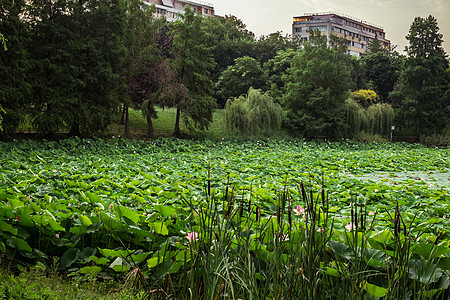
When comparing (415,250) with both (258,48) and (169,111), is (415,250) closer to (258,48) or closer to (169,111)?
(169,111)

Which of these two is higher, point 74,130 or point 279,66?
point 279,66

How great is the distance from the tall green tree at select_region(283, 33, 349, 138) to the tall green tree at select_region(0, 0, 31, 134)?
38.8 ft

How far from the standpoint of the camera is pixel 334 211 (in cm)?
404

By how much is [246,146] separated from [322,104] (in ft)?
22.0

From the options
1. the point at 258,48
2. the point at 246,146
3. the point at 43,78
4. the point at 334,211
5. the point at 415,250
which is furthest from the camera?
the point at 258,48

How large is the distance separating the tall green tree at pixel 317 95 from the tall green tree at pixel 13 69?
11835 millimetres

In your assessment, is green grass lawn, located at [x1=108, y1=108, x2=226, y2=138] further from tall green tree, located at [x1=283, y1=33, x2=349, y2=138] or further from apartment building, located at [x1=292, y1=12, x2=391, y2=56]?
apartment building, located at [x1=292, y1=12, x2=391, y2=56]

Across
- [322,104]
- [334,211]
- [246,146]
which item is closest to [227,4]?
[322,104]

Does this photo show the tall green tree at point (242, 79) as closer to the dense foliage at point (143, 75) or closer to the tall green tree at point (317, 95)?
the dense foliage at point (143, 75)

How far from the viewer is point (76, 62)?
13133 mm

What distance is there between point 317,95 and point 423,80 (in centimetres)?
795

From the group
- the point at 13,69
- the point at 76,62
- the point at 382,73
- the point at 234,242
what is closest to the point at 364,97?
the point at 382,73

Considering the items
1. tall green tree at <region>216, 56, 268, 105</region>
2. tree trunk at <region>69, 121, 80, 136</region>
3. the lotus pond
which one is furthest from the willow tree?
the lotus pond

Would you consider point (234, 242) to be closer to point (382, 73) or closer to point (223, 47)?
point (223, 47)
